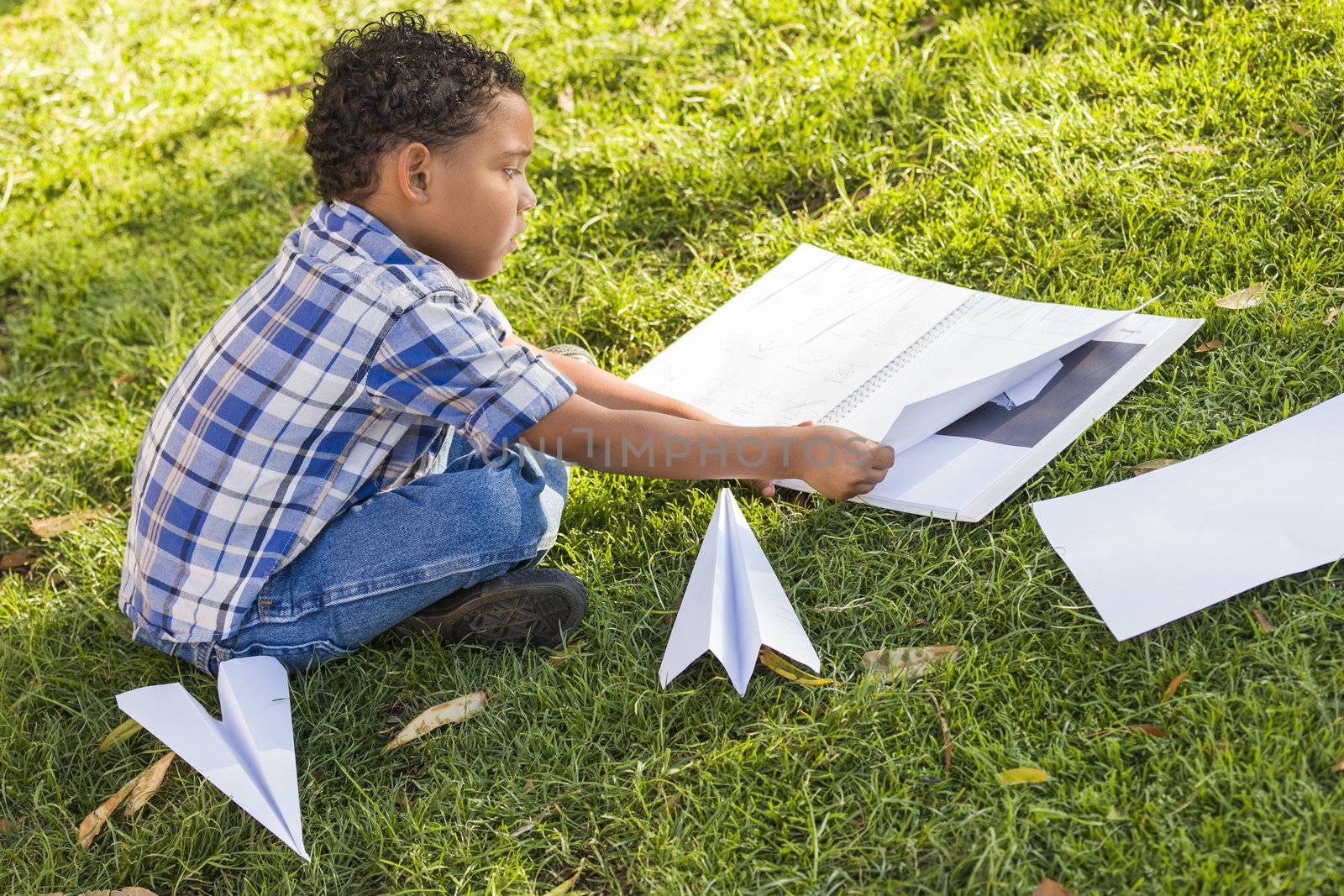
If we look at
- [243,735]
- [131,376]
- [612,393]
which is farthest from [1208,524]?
[131,376]

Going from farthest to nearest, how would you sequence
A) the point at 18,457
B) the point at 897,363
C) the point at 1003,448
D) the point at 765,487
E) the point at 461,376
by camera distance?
the point at 18,457
the point at 897,363
the point at 765,487
the point at 1003,448
the point at 461,376

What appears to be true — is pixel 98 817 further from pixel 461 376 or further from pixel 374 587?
pixel 461 376

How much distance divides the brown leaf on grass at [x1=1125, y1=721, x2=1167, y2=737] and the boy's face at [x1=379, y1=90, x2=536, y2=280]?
3.74 feet

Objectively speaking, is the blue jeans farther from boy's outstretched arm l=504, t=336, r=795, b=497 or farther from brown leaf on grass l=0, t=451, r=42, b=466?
brown leaf on grass l=0, t=451, r=42, b=466

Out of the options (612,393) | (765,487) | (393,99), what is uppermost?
(393,99)

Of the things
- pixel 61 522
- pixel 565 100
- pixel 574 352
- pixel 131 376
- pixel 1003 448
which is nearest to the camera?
pixel 1003 448

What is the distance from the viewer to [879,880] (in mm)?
1375

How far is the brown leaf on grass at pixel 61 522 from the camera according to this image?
2342 millimetres

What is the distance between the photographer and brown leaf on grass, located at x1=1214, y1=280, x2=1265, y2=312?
6.65 feet

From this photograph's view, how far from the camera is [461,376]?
5.26 feet

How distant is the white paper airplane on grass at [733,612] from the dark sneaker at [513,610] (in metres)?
0.18

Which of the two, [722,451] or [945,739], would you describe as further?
[722,451]

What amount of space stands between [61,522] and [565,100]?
5.59 ft

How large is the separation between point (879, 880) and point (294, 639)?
975 millimetres
